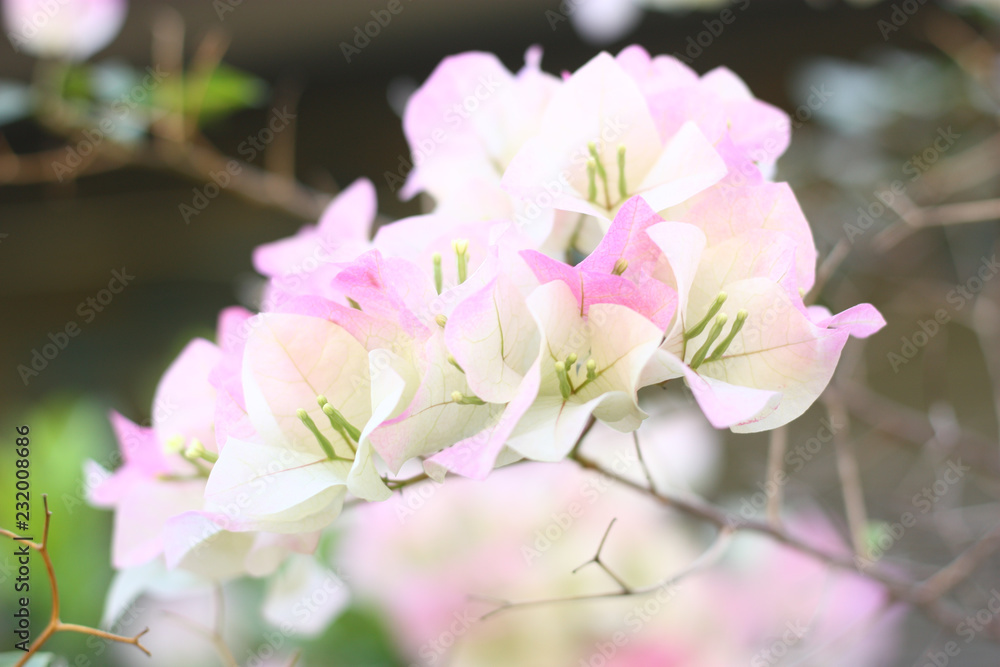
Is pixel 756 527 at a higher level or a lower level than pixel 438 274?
lower

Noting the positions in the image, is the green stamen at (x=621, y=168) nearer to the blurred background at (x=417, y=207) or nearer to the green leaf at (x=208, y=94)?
the blurred background at (x=417, y=207)

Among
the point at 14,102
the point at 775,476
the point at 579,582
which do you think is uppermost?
the point at 14,102

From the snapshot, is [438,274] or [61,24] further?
[61,24]

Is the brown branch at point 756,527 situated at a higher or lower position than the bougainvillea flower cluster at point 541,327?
lower

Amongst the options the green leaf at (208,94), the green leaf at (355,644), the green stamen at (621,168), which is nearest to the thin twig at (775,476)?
the green stamen at (621,168)

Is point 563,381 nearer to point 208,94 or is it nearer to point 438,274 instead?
point 438,274

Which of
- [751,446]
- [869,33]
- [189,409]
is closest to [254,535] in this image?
[189,409]

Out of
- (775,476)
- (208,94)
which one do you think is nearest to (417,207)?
(208,94)
